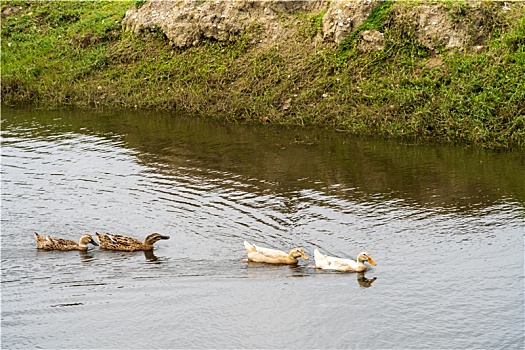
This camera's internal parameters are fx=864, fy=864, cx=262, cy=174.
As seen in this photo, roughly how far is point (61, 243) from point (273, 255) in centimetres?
344

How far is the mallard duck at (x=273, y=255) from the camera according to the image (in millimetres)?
12875

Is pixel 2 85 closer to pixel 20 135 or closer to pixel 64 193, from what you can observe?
pixel 20 135

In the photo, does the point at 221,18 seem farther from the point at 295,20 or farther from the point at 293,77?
the point at 293,77

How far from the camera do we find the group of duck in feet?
41.2

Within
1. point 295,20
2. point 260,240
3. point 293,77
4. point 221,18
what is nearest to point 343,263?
point 260,240

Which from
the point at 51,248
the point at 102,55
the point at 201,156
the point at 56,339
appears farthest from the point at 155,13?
the point at 56,339

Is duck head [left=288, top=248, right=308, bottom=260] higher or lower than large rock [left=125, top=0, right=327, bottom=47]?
lower

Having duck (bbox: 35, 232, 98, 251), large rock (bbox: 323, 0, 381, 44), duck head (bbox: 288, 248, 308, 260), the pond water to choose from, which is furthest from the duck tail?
large rock (bbox: 323, 0, 381, 44)

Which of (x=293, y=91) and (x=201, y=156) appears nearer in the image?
(x=201, y=156)

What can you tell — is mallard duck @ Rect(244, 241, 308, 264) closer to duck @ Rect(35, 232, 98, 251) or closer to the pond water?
the pond water

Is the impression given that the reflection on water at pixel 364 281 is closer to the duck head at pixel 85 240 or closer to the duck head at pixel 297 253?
the duck head at pixel 297 253

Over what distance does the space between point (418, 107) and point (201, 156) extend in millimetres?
5298

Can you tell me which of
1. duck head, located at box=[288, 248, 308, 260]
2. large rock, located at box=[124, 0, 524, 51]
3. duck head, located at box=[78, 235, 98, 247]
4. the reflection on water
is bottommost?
the reflection on water

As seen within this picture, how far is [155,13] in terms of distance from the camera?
2717 cm
